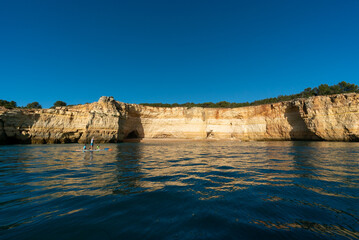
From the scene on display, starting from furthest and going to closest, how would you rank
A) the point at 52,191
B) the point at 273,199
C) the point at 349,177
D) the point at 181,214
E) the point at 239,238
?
→ the point at 349,177
the point at 52,191
the point at 273,199
the point at 181,214
the point at 239,238

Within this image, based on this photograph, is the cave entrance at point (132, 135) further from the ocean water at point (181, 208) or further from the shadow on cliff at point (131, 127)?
the ocean water at point (181, 208)

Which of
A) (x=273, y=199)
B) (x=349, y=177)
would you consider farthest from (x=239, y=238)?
(x=349, y=177)

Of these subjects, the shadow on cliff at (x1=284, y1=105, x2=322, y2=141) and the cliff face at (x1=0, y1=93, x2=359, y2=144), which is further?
the shadow on cliff at (x1=284, y1=105, x2=322, y2=141)

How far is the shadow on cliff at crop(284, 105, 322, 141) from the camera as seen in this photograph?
30.3 meters

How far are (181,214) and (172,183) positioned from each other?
1979 mm

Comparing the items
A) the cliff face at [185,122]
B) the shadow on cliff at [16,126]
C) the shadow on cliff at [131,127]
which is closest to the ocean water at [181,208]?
the cliff face at [185,122]

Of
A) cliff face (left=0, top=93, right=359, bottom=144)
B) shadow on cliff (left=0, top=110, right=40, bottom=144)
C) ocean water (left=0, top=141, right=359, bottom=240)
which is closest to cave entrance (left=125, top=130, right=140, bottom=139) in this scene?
cliff face (left=0, top=93, right=359, bottom=144)

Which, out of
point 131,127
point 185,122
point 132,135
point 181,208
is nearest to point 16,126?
point 131,127

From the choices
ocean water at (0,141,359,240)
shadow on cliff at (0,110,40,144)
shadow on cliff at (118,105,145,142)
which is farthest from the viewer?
shadow on cliff at (118,105,145,142)

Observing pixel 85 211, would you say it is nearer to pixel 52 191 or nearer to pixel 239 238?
pixel 52 191

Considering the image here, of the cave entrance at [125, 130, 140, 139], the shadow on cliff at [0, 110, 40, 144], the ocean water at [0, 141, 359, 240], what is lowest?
the ocean water at [0, 141, 359, 240]

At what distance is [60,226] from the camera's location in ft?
8.44

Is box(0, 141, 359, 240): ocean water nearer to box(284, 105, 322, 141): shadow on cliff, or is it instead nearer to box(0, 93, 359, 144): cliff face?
box(0, 93, 359, 144): cliff face

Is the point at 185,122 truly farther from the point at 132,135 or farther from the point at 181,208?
the point at 181,208
